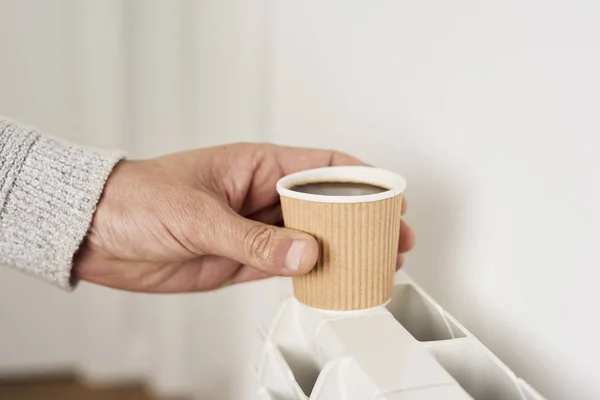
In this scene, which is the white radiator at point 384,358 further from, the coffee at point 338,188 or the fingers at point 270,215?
the fingers at point 270,215

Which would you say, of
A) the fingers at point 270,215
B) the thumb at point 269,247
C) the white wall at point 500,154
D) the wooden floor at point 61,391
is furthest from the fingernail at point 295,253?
the wooden floor at point 61,391

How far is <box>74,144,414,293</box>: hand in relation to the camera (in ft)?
1.83

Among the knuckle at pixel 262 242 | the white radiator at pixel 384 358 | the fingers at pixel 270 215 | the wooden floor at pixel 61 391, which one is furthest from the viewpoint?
the wooden floor at pixel 61 391

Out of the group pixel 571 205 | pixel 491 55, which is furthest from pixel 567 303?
pixel 491 55

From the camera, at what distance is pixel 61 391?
160 cm

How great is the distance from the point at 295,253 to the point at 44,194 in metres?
0.30

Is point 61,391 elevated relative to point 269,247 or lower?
lower

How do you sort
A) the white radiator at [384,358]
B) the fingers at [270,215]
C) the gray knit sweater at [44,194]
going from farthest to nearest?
1. the fingers at [270,215]
2. the gray knit sweater at [44,194]
3. the white radiator at [384,358]

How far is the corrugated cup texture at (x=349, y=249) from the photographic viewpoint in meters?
0.50

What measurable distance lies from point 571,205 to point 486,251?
0.12 meters

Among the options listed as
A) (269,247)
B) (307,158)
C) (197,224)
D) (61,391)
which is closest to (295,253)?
(269,247)


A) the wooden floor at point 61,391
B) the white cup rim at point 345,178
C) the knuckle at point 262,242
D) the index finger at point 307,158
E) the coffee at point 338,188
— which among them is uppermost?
the white cup rim at point 345,178

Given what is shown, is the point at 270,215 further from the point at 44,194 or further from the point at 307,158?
the point at 44,194

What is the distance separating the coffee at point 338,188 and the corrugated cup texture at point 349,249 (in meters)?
0.03
